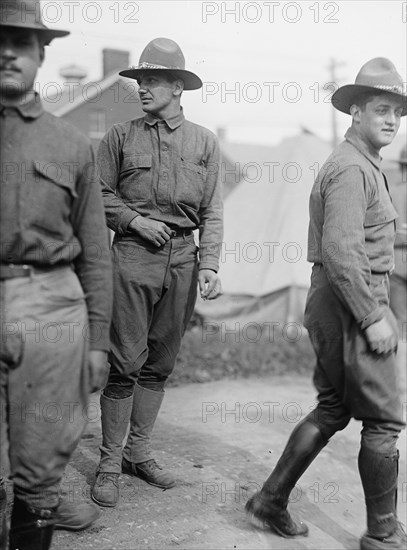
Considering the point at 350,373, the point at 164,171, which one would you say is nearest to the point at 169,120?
the point at 164,171

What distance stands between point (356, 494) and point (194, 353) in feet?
14.3

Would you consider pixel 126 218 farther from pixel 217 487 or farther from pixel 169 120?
pixel 217 487

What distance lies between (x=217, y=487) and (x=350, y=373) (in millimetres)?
1290

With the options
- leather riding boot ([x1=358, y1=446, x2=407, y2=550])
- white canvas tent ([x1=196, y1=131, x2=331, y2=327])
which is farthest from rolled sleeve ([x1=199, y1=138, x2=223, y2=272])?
white canvas tent ([x1=196, y1=131, x2=331, y2=327])

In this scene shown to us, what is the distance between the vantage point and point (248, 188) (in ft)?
47.0

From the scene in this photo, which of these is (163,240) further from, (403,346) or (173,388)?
(403,346)

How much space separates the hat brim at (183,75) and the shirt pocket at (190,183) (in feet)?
1.44

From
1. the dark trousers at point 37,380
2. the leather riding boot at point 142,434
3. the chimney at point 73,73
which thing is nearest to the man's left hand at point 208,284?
the leather riding boot at point 142,434

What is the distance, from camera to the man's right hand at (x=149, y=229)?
4.05 metres

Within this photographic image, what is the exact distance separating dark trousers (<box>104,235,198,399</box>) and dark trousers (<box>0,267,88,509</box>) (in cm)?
118

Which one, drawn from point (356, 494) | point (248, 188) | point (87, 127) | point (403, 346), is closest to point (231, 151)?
point (87, 127)

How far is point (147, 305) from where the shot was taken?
13.6 feet

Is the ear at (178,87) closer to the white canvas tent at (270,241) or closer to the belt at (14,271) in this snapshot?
the belt at (14,271)

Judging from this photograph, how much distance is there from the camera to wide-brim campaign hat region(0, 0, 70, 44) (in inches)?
108
